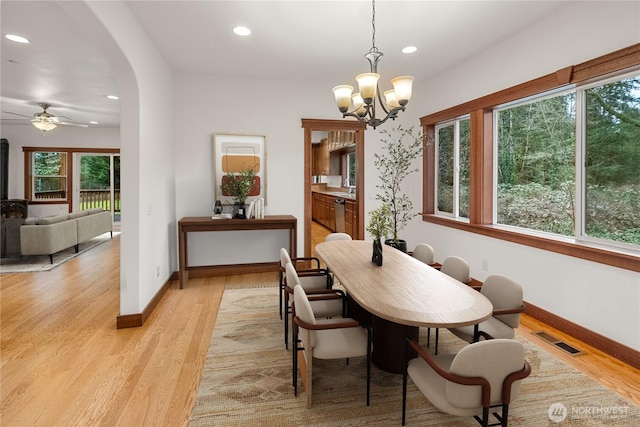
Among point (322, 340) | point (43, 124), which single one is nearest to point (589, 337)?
point (322, 340)

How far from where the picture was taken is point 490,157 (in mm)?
4070

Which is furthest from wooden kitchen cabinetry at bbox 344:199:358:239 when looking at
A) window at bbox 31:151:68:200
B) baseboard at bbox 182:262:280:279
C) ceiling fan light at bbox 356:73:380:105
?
window at bbox 31:151:68:200

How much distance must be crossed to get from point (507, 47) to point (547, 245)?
2080 millimetres

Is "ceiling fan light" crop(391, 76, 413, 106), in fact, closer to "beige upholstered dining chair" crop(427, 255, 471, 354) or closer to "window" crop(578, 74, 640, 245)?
"beige upholstered dining chair" crop(427, 255, 471, 354)

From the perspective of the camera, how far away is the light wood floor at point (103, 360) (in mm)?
2016

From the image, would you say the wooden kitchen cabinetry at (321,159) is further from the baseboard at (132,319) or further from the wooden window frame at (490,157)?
the baseboard at (132,319)

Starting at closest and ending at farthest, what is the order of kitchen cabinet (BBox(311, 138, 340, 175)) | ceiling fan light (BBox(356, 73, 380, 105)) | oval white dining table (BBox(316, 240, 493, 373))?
oval white dining table (BBox(316, 240, 493, 373)) < ceiling fan light (BBox(356, 73, 380, 105)) < kitchen cabinet (BBox(311, 138, 340, 175))

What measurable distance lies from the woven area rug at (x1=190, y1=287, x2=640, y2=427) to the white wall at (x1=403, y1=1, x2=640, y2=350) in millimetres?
580

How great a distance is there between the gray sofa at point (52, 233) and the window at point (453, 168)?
6.03 metres

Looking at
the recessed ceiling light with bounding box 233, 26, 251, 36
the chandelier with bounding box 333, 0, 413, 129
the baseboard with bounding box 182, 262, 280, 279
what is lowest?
the baseboard with bounding box 182, 262, 280, 279

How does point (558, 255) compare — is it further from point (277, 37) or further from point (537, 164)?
point (277, 37)

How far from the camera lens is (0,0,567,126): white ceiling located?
9.78 feet

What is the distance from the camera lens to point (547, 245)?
10.4ft

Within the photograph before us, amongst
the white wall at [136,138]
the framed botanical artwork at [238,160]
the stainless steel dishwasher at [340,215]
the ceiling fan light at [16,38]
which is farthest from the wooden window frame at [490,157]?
the ceiling fan light at [16,38]
